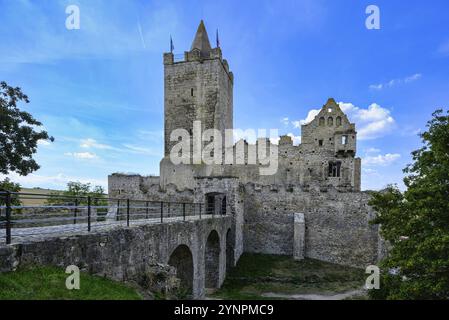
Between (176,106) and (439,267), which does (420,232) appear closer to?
(439,267)

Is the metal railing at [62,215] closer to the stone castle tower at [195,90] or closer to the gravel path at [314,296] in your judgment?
the gravel path at [314,296]

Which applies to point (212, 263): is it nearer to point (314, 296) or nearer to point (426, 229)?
point (314, 296)

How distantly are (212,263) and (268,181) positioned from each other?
53.3 feet

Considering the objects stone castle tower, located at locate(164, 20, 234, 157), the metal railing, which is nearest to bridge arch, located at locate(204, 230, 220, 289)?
Result: the metal railing

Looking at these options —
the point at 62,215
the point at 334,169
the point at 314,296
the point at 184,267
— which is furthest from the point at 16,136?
the point at 334,169

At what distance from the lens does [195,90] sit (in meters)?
31.7

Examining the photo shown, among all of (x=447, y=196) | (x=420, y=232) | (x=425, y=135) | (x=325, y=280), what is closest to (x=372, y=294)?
(x=420, y=232)

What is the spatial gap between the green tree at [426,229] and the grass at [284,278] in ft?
22.6

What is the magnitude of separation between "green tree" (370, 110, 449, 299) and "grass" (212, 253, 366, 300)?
689cm

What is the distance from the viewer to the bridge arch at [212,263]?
1775 cm

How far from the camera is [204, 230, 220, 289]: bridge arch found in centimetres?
1775

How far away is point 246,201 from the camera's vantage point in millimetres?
25062

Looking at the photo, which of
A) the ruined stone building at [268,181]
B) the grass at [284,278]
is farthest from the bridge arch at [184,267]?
the ruined stone building at [268,181]

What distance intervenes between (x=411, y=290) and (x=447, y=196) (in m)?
3.36
